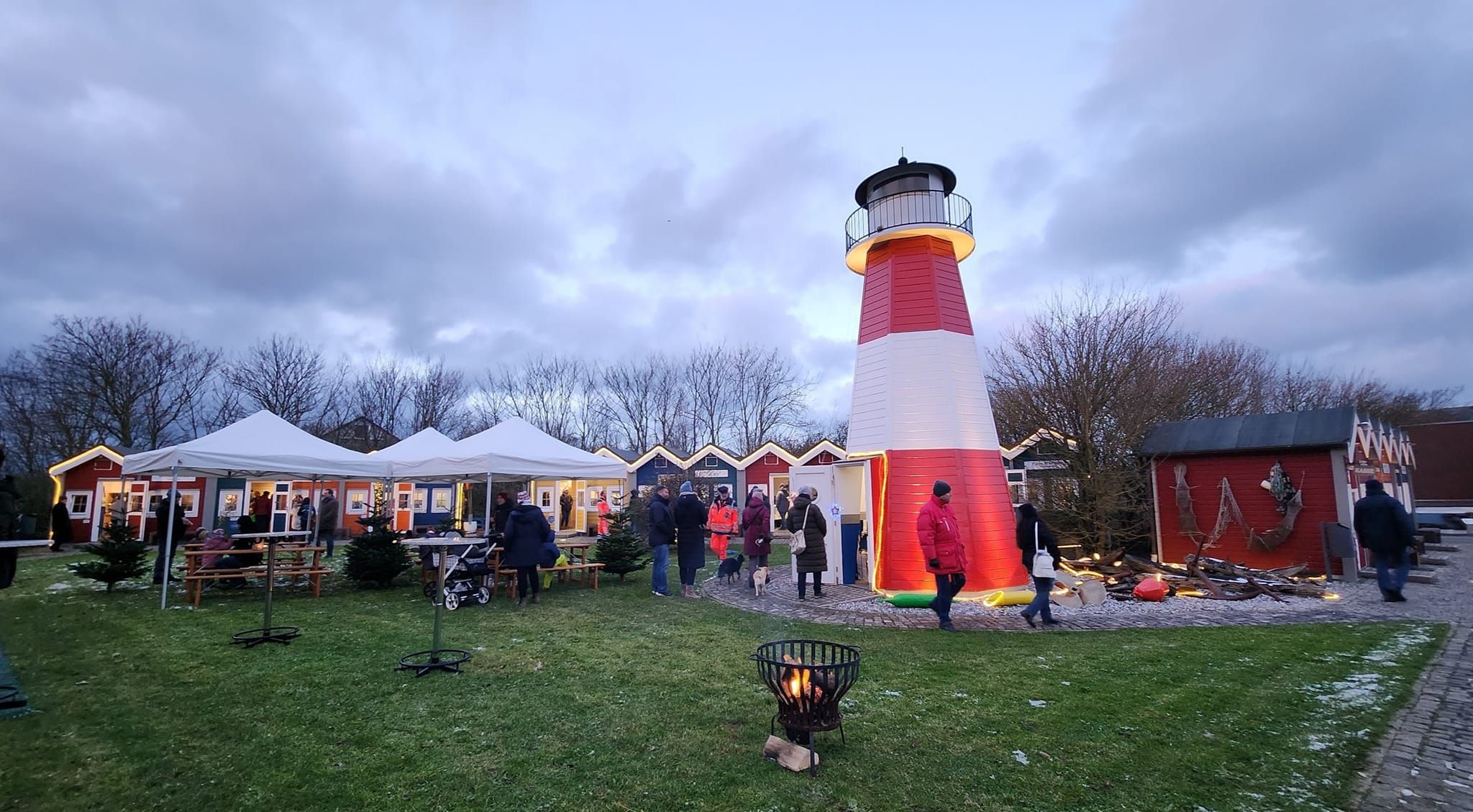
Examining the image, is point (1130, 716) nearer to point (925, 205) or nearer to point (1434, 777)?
point (1434, 777)

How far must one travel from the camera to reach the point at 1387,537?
9.38 m

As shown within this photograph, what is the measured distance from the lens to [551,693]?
16.8 ft

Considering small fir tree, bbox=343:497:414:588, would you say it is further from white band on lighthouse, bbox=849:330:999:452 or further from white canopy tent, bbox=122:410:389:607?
white band on lighthouse, bbox=849:330:999:452

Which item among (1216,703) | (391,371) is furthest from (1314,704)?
(391,371)

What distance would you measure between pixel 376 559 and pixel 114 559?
3.66 m

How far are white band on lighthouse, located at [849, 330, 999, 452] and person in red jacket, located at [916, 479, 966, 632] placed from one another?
268 centimetres

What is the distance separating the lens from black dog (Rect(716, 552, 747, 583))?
38.4 ft

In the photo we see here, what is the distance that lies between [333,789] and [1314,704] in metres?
6.56

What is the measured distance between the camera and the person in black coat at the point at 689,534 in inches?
392

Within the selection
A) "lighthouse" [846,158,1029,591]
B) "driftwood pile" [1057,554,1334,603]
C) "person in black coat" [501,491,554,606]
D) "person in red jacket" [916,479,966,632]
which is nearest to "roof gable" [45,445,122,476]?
"person in black coat" [501,491,554,606]

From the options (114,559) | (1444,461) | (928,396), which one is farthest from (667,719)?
(1444,461)

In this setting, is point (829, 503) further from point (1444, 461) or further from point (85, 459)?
point (1444, 461)

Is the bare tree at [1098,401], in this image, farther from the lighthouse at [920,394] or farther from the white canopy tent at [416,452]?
the white canopy tent at [416,452]

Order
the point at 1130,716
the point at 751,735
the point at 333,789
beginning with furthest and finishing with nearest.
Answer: the point at 1130,716
the point at 751,735
the point at 333,789
